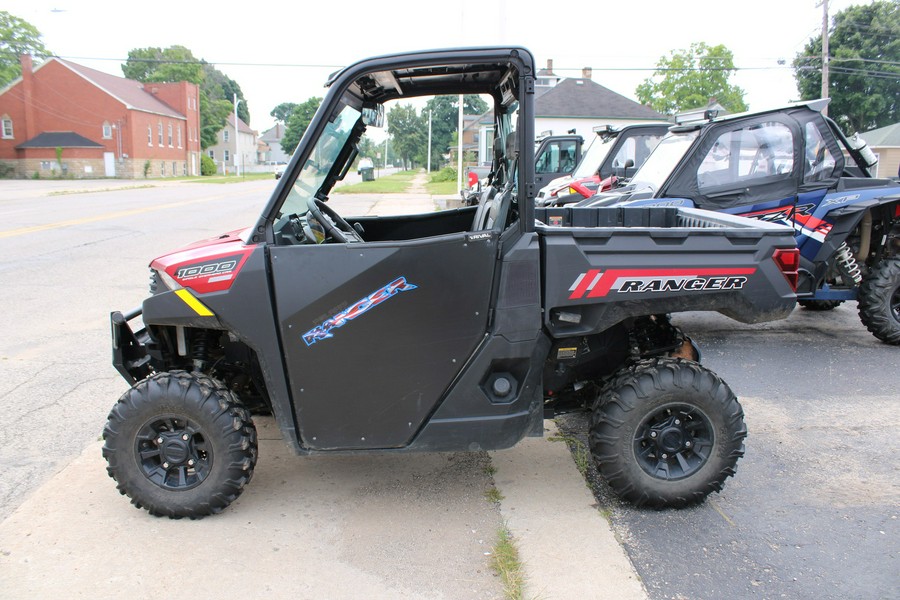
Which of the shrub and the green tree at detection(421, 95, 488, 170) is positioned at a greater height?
the green tree at detection(421, 95, 488, 170)

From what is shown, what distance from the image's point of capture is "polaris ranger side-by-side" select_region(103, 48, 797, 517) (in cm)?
340

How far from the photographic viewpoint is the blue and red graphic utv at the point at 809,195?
679cm

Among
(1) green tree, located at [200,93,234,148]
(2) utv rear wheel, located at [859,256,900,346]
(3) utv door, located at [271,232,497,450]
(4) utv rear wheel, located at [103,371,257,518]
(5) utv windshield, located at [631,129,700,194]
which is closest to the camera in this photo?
(3) utv door, located at [271,232,497,450]

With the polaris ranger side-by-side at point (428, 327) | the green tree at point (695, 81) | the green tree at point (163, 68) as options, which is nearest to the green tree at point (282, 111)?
the green tree at point (163, 68)

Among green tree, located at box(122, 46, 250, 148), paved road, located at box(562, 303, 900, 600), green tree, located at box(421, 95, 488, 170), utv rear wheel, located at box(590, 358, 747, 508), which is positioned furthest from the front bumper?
green tree, located at box(122, 46, 250, 148)

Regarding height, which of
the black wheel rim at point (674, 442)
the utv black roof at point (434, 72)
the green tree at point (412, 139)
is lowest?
the black wheel rim at point (674, 442)

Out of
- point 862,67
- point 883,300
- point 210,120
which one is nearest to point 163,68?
point 210,120

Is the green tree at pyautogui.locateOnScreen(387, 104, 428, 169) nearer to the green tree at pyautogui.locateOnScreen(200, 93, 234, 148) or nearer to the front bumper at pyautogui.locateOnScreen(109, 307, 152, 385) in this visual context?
the green tree at pyautogui.locateOnScreen(200, 93, 234, 148)

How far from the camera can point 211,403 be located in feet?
11.5

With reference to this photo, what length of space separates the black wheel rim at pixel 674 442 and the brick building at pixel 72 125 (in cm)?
6376

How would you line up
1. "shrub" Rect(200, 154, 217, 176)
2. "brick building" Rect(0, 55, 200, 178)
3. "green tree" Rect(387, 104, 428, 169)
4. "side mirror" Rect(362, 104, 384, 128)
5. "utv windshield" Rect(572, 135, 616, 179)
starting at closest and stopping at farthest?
"side mirror" Rect(362, 104, 384, 128)
"utv windshield" Rect(572, 135, 616, 179)
"brick building" Rect(0, 55, 200, 178)
"green tree" Rect(387, 104, 428, 169)
"shrub" Rect(200, 154, 217, 176)

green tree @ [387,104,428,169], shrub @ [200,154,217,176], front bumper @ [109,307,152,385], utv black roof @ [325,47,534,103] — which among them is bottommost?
front bumper @ [109,307,152,385]

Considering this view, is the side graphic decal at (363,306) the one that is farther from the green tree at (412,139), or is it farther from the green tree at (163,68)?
the green tree at (163,68)

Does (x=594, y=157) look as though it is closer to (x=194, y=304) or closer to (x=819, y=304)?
(x=819, y=304)
